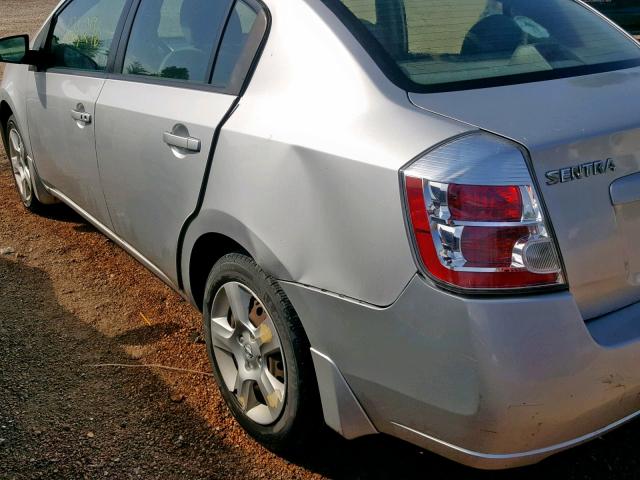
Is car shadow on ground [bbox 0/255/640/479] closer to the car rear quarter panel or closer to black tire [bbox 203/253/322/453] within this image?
black tire [bbox 203/253/322/453]

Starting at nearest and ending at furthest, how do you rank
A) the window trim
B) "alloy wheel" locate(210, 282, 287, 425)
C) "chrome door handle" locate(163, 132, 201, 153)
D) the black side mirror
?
"alloy wheel" locate(210, 282, 287, 425)
"chrome door handle" locate(163, 132, 201, 153)
the window trim
the black side mirror

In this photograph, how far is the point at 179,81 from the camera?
303 centimetres

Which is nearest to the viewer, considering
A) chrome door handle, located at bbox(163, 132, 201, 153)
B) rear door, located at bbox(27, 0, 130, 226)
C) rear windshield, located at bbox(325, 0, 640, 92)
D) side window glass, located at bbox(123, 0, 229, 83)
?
rear windshield, located at bbox(325, 0, 640, 92)

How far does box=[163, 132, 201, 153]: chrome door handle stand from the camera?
2.74 meters

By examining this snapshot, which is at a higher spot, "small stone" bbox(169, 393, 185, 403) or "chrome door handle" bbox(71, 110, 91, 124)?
"chrome door handle" bbox(71, 110, 91, 124)

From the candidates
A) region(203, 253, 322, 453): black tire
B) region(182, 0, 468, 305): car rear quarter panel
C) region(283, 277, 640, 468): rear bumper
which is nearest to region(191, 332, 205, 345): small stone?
region(203, 253, 322, 453): black tire

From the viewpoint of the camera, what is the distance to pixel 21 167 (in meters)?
5.25

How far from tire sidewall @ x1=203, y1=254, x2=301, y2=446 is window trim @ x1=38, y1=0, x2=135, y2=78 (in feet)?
4.43

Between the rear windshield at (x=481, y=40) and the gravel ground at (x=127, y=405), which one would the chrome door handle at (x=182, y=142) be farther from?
the gravel ground at (x=127, y=405)

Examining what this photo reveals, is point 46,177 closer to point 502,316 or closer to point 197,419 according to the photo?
point 197,419

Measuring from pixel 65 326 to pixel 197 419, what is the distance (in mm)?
1151

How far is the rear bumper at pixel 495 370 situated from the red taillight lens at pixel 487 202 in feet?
0.69

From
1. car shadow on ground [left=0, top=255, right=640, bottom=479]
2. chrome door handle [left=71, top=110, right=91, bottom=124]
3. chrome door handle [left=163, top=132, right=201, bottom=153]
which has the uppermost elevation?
chrome door handle [left=163, top=132, right=201, bottom=153]

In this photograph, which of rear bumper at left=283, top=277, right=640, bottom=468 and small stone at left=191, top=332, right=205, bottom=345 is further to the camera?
small stone at left=191, top=332, right=205, bottom=345
